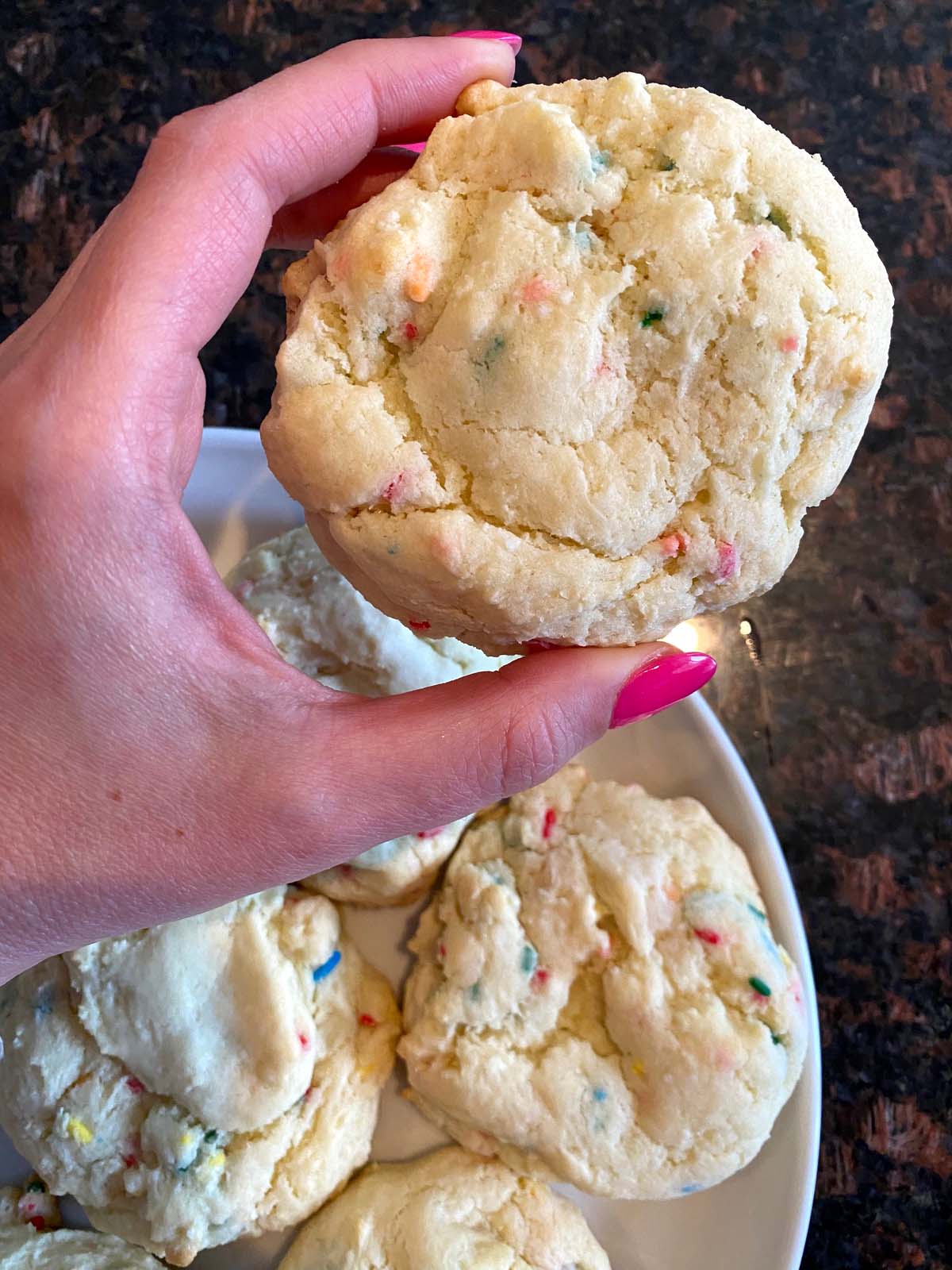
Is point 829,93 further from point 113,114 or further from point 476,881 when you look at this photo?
point 476,881

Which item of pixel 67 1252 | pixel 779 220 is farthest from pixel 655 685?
pixel 67 1252

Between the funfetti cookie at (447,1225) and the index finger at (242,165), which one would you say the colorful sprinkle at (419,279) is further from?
the funfetti cookie at (447,1225)

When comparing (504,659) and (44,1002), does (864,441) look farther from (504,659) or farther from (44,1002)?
(44,1002)

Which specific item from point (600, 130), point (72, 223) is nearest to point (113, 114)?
point (72, 223)

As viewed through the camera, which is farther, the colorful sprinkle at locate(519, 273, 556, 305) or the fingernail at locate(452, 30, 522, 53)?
the fingernail at locate(452, 30, 522, 53)

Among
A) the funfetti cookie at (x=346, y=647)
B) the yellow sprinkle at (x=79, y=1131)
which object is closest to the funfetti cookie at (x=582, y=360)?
the funfetti cookie at (x=346, y=647)

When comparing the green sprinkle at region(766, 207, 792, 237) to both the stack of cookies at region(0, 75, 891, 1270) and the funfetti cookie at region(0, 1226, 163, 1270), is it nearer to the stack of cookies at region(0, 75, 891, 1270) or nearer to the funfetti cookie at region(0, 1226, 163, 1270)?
the stack of cookies at region(0, 75, 891, 1270)

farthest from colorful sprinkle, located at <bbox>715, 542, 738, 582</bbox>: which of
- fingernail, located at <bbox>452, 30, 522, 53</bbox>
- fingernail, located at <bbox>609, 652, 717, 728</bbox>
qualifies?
fingernail, located at <bbox>452, 30, 522, 53</bbox>
